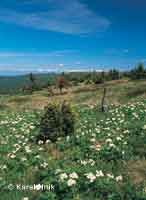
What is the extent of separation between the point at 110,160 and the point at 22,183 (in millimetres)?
3403

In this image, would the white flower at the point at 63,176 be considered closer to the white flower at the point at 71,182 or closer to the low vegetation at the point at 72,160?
the low vegetation at the point at 72,160

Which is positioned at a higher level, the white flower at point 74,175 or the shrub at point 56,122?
the shrub at point 56,122

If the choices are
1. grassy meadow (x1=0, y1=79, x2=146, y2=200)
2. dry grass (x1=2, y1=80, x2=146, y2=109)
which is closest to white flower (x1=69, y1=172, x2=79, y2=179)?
grassy meadow (x1=0, y1=79, x2=146, y2=200)

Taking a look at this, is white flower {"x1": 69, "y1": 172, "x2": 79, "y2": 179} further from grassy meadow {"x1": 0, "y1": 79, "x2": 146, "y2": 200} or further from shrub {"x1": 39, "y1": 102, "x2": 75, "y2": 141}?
shrub {"x1": 39, "y1": 102, "x2": 75, "y2": 141}

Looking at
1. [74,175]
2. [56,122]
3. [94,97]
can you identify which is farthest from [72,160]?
[94,97]

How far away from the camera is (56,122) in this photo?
53.7ft

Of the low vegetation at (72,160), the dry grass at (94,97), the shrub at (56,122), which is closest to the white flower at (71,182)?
the low vegetation at (72,160)

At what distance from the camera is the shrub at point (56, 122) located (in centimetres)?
1583

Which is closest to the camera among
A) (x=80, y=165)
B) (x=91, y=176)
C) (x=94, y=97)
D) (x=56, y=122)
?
(x=91, y=176)

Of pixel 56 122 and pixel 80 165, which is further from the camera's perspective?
pixel 56 122

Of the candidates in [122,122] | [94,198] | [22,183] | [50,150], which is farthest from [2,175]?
[122,122]

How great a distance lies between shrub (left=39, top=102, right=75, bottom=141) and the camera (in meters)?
15.8

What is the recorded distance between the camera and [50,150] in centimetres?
1375

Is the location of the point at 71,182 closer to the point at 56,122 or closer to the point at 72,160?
the point at 72,160
